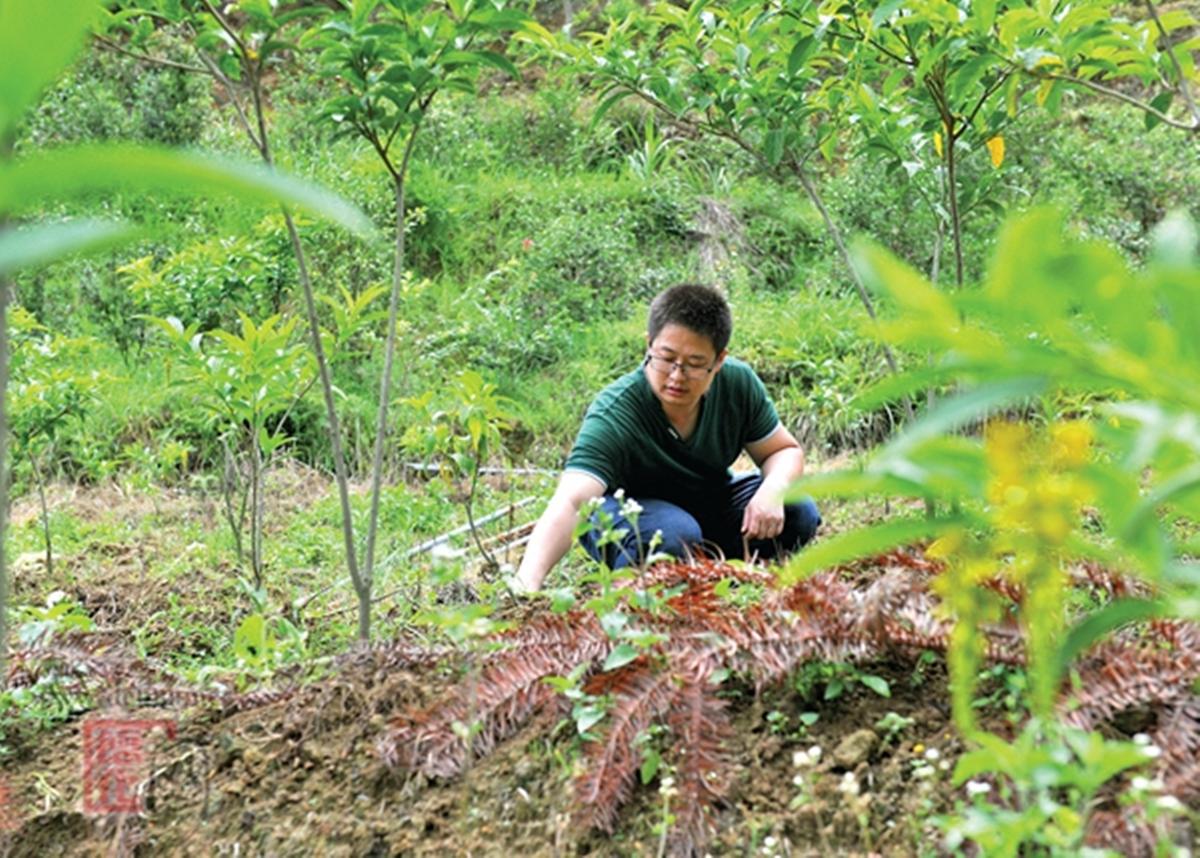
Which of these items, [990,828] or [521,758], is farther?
[521,758]

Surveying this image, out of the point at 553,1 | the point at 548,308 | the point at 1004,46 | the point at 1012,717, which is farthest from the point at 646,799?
the point at 553,1

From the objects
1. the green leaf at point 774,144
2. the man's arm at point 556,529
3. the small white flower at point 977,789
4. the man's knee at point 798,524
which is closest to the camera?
the small white flower at point 977,789

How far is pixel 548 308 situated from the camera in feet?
23.7

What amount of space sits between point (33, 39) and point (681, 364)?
2.88 meters

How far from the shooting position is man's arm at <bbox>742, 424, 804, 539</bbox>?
3307 millimetres

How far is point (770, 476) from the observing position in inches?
138

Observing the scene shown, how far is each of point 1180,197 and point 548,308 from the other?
4689 millimetres

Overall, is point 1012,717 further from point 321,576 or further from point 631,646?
point 321,576

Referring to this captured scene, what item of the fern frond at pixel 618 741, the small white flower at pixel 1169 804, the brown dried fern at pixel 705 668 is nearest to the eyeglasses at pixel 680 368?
the brown dried fern at pixel 705 668

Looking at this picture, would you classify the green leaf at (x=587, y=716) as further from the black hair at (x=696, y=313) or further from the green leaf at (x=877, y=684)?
the black hair at (x=696, y=313)

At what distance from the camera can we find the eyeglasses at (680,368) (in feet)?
10.7

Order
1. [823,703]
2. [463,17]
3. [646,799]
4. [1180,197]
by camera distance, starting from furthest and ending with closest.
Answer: [1180,197] → [463,17] → [823,703] → [646,799]

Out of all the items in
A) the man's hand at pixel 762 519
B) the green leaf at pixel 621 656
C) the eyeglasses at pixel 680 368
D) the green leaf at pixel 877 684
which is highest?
the green leaf at pixel 877 684

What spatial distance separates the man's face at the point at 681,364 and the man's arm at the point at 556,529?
13.5 inches
